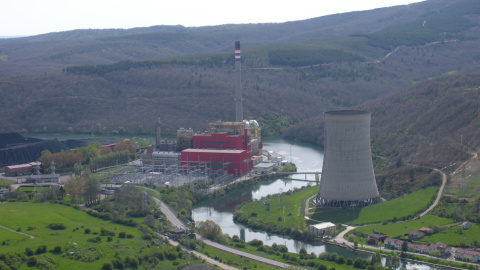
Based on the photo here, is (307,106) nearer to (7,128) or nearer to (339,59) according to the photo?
(339,59)

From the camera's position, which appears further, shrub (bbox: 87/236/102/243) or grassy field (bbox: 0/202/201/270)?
shrub (bbox: 87/236/102/243)

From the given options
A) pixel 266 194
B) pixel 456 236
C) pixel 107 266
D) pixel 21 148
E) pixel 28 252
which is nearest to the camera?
pixel 107 266

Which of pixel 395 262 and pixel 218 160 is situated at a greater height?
pixel 218 160

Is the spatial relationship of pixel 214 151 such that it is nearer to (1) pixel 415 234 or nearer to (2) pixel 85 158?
(2) pixel 85 158

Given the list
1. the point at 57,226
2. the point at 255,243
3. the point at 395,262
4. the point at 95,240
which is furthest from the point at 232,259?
the point at 57,226

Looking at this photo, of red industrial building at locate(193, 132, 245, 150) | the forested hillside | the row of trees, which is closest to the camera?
red industrial building at locate(193, 132, 245, 150)

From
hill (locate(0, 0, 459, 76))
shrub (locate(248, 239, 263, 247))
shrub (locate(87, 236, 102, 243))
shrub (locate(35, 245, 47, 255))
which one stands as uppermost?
hill (locate(0, 0, 459, 76))

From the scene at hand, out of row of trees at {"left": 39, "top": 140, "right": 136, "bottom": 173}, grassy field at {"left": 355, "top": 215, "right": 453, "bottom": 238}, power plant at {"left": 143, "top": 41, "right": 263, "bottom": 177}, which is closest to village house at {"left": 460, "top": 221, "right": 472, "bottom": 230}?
grassy field at {"left": 355, "top": 215, "right": 453, "bottom": 238}

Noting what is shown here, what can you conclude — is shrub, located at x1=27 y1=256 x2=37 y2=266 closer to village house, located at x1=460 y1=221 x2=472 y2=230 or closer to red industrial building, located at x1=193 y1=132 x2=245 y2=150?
village house, located at x1=460 y1=221 x2=472 y2=230
